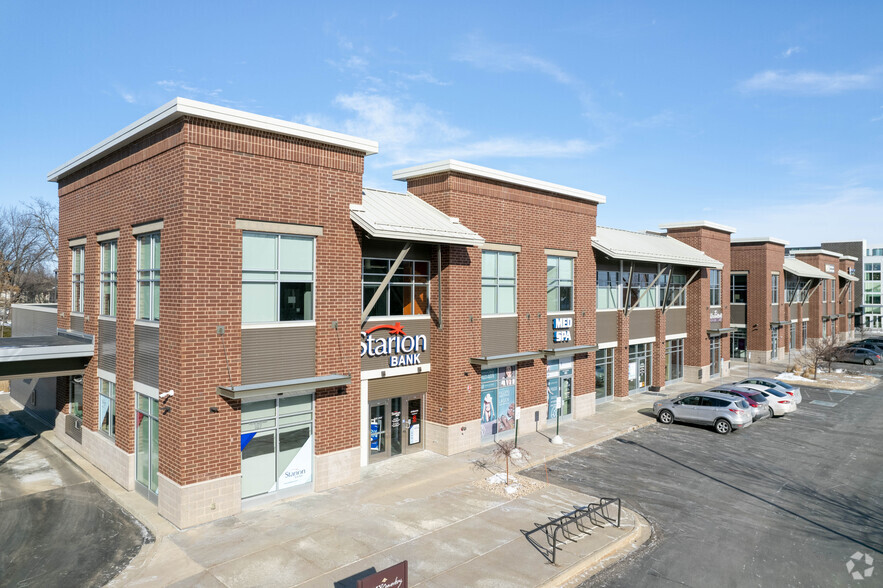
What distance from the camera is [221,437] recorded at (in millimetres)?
14781

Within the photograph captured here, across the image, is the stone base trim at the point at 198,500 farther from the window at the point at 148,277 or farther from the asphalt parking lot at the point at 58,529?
the window at the point at 148,277

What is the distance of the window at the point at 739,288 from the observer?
4839 cm

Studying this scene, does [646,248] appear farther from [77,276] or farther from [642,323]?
[77,276]

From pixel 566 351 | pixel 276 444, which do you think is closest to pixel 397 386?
pixel 276 444

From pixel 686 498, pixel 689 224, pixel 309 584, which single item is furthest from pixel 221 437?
pixel 689 224

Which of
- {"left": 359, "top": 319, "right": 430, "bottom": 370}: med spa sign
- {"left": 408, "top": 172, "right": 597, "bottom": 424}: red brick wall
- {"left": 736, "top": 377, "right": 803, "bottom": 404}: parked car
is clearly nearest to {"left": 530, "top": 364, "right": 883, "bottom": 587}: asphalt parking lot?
{"left": 736, "top": 377, "right": 803, "bottom": 404}: parked car

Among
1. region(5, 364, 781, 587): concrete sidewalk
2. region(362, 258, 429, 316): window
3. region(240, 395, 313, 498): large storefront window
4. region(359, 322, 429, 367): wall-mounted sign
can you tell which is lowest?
region(5, 364, 781, 587): concrete sidewalk

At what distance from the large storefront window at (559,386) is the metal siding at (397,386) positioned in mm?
6936

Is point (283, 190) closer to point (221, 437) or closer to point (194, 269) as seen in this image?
point (194, 269)

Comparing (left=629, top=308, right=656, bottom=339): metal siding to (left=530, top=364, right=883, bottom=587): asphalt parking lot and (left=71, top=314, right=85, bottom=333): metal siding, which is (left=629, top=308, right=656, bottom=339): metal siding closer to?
(left=530, top=364, right=883, bottom=587): asphalt parking lot

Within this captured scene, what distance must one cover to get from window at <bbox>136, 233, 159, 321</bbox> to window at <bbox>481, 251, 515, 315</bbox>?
11.6m

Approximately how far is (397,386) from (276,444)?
5.30 meters

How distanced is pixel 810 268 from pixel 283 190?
196 feet

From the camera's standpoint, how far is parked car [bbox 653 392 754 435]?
2480 cm
